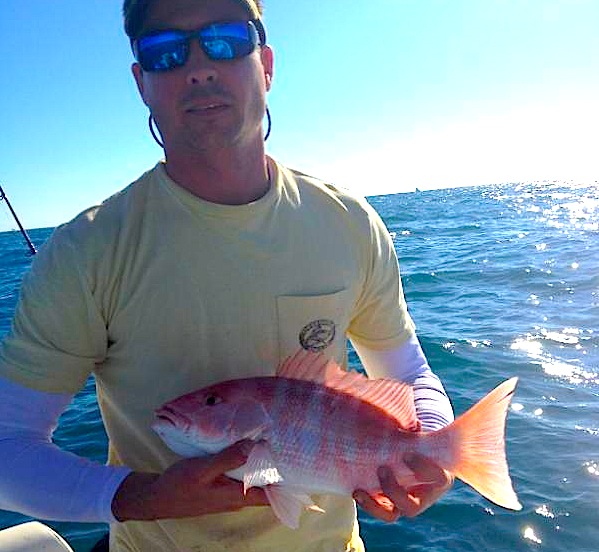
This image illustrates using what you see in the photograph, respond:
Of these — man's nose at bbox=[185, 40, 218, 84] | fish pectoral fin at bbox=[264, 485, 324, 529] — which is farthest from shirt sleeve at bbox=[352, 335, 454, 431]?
man's nose at bbox=[185, 40, 218, 84]

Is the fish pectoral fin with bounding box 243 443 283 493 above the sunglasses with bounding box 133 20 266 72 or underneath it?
underneath

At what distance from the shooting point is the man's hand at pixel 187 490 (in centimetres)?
165

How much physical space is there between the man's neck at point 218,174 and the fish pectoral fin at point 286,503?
92 centimetres

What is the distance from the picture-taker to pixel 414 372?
91.9 inches

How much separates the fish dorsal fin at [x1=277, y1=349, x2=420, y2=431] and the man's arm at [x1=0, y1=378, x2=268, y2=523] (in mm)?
291

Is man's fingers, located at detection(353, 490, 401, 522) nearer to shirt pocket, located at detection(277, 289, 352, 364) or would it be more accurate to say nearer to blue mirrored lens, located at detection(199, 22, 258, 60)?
shirt pocket, located at detection(277, 289, 352, 364)

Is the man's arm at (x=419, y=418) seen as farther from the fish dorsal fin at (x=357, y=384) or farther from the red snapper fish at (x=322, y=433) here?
the fish dorsal fin at (x=357, y=384)

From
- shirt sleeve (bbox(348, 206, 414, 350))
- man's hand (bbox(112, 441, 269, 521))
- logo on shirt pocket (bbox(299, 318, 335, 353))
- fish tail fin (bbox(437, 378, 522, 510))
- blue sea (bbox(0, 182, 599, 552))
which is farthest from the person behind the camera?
blue sea (bbox(0, 182, 599, 552))

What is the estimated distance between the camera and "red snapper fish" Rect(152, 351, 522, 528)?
1.76 m

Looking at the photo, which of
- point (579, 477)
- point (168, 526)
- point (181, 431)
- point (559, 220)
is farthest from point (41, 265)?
point (559, 220)

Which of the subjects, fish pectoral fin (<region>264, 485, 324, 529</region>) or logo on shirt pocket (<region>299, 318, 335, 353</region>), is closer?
fish pectoral fin (<region>264, 485, 324, 529</region>)

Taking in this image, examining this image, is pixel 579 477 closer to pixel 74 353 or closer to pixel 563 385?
pixel 563 385

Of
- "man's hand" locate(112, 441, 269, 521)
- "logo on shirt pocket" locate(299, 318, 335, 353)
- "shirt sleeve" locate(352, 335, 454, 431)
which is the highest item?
"logo on shirt pocket" locate(299, 318, 335, 353)

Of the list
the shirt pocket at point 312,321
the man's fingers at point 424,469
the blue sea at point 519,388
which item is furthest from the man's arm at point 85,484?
the blue sea at point 519,388
